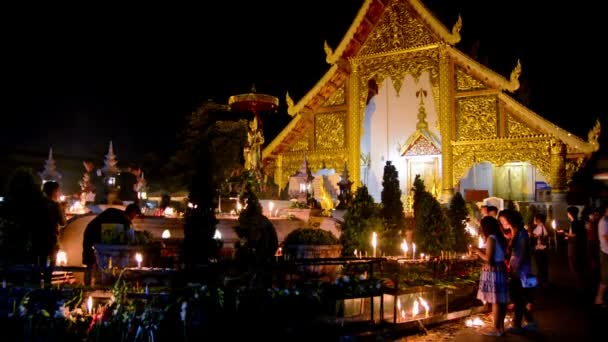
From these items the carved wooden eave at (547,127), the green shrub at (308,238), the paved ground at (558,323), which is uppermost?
the carved wooden eave at (547,127)

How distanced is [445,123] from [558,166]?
4467 millimetres

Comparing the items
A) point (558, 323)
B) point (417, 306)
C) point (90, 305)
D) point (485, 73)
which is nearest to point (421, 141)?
point (485, 73)

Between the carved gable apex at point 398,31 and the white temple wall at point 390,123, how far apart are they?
59.0 inches

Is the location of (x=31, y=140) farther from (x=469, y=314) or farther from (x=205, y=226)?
(x=469, y=314)

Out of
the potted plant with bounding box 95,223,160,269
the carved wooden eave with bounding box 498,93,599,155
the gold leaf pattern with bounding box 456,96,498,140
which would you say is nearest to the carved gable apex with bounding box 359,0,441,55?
the gold leaf pattern with bounding box 456,96,498,140

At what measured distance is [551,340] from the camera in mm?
7125

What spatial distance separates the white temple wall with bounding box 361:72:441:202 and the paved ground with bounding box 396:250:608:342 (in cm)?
1275

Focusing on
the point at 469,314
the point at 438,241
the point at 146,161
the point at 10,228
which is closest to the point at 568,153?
the point at 438,241

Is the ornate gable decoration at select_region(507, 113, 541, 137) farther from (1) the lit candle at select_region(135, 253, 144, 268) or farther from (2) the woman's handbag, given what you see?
(1) the lit candle at select_region(135, 253, 144, 268)

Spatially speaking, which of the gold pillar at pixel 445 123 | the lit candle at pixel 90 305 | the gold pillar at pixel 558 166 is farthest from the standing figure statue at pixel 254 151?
the lit candle at pixel 90 305

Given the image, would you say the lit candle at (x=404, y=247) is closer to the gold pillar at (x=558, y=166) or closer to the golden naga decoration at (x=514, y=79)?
the gold pillar at (x=558, y=166)

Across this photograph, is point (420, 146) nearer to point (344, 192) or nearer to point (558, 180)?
point (558, 180)

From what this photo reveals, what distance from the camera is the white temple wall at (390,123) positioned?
23019 millimetres

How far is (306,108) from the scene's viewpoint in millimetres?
23781
